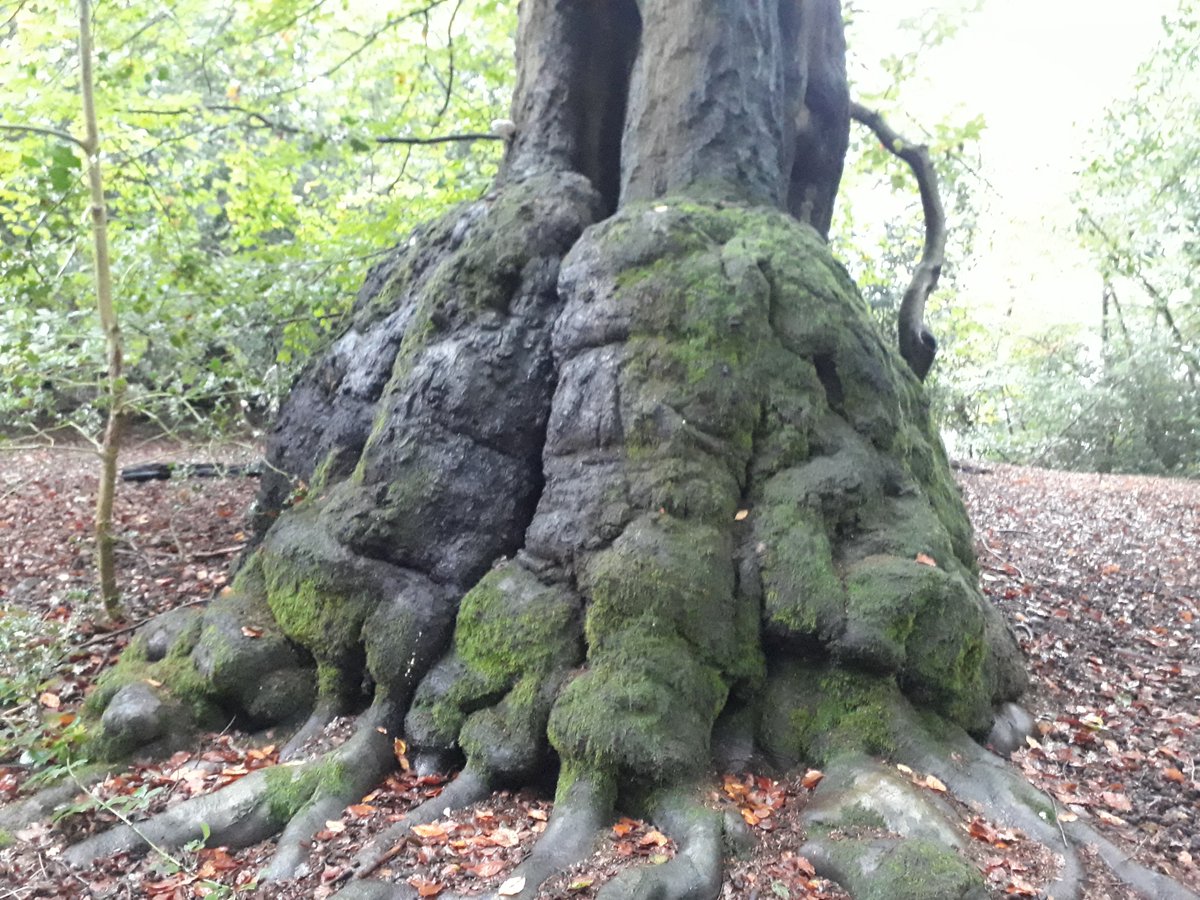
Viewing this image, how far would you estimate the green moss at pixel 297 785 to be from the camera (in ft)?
12.4

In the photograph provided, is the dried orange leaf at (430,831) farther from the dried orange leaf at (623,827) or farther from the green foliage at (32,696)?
the green foliage at (32,696)

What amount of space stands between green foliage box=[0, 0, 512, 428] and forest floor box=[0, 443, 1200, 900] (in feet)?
3.36

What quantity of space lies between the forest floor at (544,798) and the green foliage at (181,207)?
1024 millimetres

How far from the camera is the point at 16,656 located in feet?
16.5

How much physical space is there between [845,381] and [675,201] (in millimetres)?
1574

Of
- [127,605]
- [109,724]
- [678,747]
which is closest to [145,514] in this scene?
[127,605]

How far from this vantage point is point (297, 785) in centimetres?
386

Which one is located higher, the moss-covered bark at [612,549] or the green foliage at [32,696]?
the moss-covered bark at [612,549]

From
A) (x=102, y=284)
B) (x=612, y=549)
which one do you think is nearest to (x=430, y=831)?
(x=612, y=549)

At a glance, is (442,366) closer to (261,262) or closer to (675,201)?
(675,201)

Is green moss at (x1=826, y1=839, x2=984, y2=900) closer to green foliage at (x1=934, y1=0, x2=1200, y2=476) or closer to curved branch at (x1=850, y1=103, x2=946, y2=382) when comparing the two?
curved branch at (x1=850, y1=103, x2=946, y2=382)

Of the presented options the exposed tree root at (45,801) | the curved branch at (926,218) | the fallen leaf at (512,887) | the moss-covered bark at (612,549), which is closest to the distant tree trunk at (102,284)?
the moss-covered bark at (612,549)

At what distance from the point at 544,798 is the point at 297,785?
3.77 ft

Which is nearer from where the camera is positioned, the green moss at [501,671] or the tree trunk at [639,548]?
the tree trunk at [639,548]
